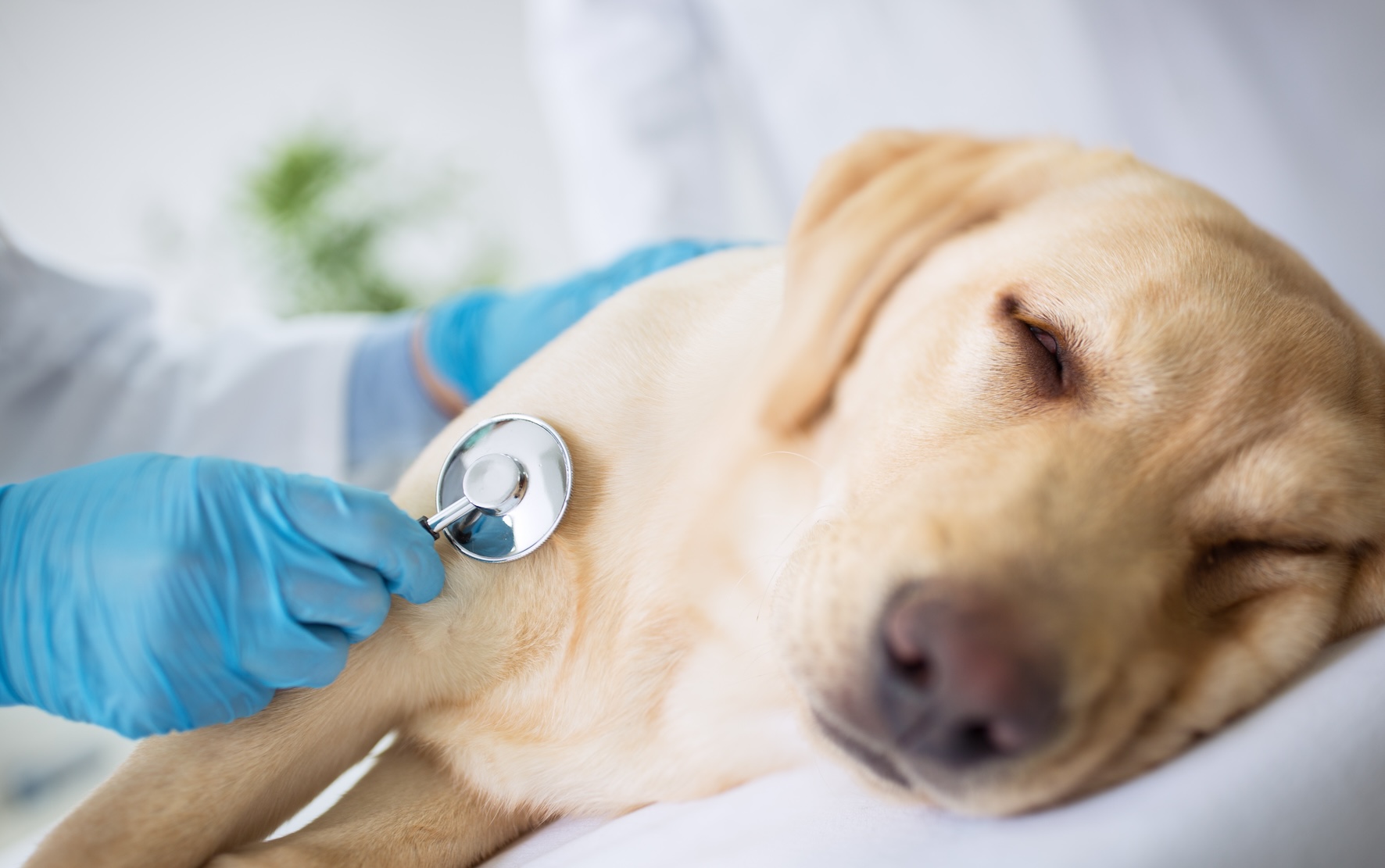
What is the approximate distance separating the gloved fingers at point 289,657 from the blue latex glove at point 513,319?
4.32 feet

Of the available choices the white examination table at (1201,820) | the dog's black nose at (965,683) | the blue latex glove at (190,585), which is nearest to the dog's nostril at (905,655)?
the dog's black nose at (965,683)

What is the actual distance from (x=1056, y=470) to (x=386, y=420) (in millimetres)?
2104

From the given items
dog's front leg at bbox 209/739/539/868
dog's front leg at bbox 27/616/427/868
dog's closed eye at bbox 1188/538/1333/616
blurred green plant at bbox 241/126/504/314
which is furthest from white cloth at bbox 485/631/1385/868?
blurred green plant at bbox 241/126/504/314

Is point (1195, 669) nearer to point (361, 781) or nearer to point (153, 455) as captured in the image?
point (361, 781)

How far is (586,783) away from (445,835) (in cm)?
23

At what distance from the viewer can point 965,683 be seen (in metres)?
0.81

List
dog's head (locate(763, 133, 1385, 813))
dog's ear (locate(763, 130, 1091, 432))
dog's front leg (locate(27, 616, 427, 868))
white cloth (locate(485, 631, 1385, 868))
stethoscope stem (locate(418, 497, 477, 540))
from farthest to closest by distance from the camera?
1. dog's ear (locate(763, 130, 1091, 432))
2. stethoscope stem (locate(418, 497, 477, 540))
3. dog's front leg (locate(27, 616, 427, 868))
4. dog's head (locate(763, 133, 1385, 813))
5. white cloth (locate(485, 631, 1385, 868))

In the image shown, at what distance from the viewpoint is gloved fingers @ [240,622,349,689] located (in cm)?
115

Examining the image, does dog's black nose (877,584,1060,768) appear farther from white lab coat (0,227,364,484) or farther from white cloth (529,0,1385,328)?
white cloth (529,0,1385,328)

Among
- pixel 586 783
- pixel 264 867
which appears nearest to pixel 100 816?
pixel 264 867

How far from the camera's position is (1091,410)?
1170 millimetres

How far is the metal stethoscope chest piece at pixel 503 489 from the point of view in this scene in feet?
3.90

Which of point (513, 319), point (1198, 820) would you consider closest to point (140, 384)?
point (513, 319)

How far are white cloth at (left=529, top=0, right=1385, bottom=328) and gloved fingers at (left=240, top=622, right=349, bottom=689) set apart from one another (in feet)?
8.78
